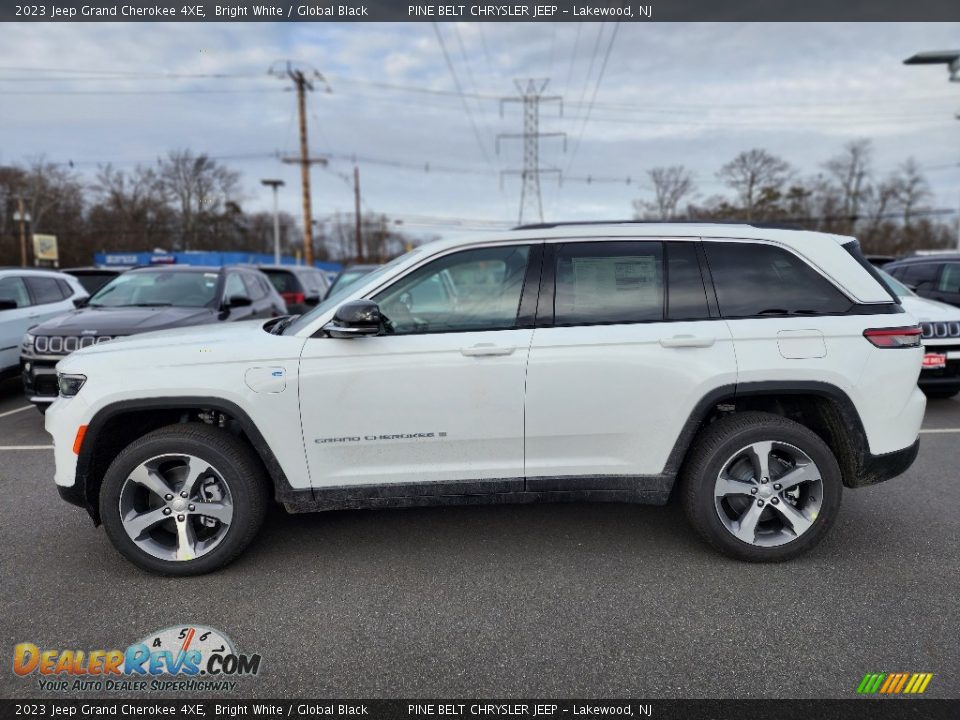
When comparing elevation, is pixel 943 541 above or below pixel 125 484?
below

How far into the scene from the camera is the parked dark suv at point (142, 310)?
20.4 ft

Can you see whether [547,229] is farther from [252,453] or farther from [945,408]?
[945,408]

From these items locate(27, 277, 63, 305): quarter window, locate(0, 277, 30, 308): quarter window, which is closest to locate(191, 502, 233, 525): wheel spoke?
locate(0, 277, 30, 308): quarter window

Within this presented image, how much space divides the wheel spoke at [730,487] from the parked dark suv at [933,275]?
7402 mm

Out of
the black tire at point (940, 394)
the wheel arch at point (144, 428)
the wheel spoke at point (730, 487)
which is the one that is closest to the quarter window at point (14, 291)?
the wheel arch at point (144, 428)

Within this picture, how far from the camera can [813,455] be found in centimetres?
331

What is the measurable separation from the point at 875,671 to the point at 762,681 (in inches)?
19.1

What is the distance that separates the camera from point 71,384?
332 cm

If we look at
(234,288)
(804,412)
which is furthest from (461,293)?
(234,288)

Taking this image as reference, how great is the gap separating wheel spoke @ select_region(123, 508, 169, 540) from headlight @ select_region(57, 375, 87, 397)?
74 cm

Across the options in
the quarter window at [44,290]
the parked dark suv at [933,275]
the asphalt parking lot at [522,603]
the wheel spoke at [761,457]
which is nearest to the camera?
the asphalt parking lot at [522,603]

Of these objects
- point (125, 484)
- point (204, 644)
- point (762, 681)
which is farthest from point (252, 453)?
point (762, 681)

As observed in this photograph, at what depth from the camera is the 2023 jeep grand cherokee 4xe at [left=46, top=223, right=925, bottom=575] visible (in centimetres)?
322

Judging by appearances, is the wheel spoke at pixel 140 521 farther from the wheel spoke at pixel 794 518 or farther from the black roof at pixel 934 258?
the black roof at pixel 934 258
